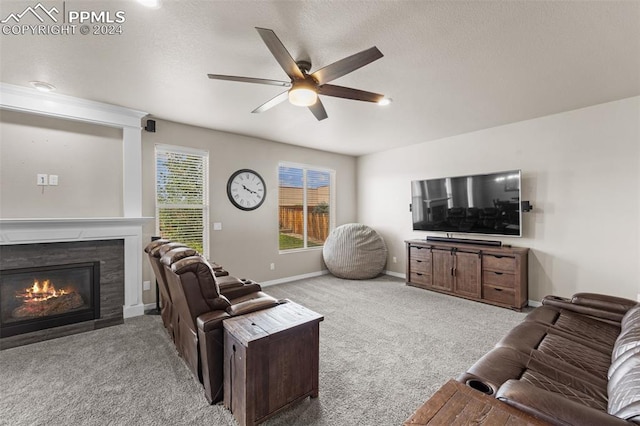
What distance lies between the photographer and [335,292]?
14.7ft

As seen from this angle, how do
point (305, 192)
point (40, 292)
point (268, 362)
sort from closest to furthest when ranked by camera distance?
point (268, 362) → point (40, 292) → point (305, 192)

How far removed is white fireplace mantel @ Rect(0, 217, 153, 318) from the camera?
2.80 metres

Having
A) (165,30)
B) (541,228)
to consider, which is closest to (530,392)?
(165,30)

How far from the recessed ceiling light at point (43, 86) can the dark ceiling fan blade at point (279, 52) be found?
2.57 meters

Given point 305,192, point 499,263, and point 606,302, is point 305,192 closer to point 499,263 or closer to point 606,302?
point 499,263

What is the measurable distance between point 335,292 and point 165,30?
3855 mm

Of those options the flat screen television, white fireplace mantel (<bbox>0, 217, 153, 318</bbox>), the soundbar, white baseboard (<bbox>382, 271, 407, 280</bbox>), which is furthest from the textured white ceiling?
white baseboard (<bbox>382, 271, 407, 280</bbox>)

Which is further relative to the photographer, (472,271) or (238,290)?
(472,271)

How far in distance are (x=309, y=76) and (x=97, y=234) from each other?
3.04m

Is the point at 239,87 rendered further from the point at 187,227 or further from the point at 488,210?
the point at 488,210

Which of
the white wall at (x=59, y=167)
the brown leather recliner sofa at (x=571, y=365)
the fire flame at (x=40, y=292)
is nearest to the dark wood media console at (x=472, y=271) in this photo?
the brown leather recliner sofa at (x=571, y=365)

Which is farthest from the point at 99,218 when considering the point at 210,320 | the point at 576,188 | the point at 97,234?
the point at 576,188

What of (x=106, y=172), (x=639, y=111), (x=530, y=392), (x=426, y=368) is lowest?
(x=426, y=368)

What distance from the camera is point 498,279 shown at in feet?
12.5
